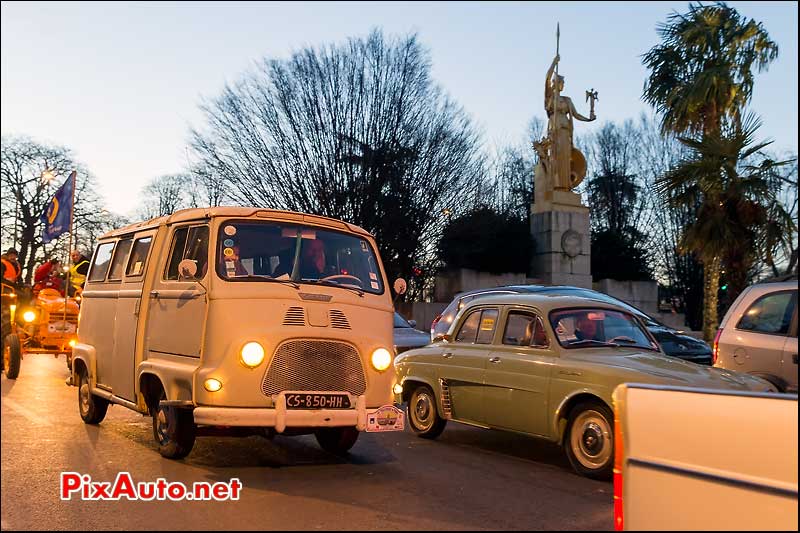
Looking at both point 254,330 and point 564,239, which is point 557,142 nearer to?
point 564,239

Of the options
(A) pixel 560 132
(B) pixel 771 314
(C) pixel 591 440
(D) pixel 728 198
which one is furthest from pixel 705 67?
(C) pixel 591 440

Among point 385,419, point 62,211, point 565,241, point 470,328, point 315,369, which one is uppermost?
point 565,241

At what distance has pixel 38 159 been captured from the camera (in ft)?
113

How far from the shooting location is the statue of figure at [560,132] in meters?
32.7

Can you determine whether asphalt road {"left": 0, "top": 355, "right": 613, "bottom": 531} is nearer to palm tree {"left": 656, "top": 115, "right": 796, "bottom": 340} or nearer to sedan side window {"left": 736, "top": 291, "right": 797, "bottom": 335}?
sedan side window {"left": 736, "top": 291, "right": 797, "bottom": 335}

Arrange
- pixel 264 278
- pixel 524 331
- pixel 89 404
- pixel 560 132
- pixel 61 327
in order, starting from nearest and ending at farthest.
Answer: pixel 264 278 < pixel 524 331 < pixel 89 404 < pixel 61 327 < pixel 560 132

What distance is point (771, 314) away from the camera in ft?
32.8

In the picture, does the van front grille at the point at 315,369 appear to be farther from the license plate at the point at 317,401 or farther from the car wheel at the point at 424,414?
the car wheel at the point at 424,414

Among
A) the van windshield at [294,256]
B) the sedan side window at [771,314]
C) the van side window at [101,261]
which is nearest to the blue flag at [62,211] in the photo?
the van side window at [101,261]

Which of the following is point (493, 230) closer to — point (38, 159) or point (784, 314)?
point (38, 159)

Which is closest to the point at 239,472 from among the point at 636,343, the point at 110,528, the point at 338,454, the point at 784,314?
the point at 338,454

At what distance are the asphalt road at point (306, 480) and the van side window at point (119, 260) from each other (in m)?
1.78
